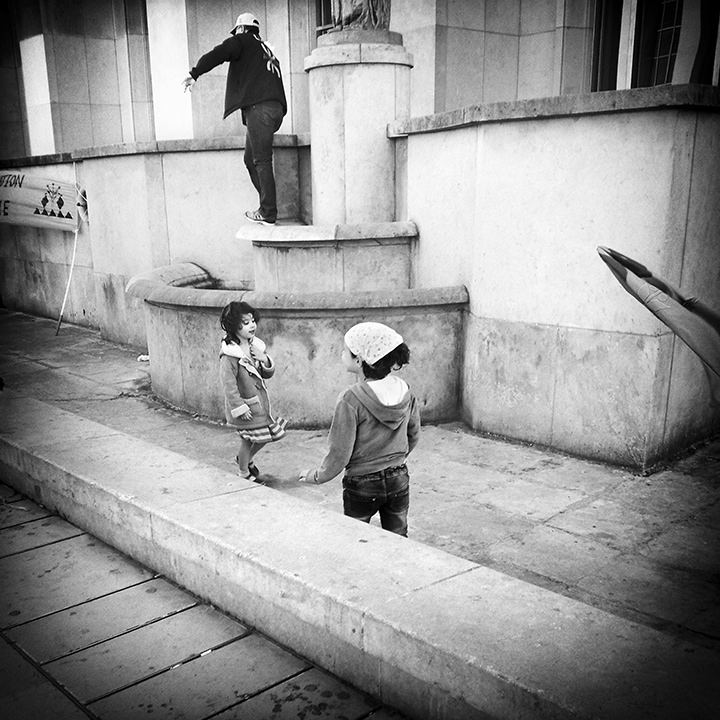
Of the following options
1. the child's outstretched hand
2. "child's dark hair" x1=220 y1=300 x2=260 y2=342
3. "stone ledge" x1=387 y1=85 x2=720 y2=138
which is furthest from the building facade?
"child's dark hair" x1=220 y1=300 x2=260 y2=342

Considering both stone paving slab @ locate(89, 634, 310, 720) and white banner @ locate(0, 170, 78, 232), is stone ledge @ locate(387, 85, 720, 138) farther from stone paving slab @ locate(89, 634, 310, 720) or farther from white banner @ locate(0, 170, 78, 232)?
white banner @ locate(0, 170, 78, 232)

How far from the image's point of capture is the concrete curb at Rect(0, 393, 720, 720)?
93.1 inches

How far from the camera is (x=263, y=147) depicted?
8.95 metres

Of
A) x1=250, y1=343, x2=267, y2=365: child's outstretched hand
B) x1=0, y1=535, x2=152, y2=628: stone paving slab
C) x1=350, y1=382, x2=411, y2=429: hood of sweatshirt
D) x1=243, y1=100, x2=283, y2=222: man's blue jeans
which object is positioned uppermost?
x1=243, y1=100, x2=283, y2=222: man's blue jeans

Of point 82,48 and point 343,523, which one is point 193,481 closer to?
point 343,523

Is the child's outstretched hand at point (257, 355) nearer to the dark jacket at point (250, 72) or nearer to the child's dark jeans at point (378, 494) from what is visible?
the child's dark jeans at point (378, 494)

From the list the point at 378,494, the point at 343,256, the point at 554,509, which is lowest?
the point at 554,509

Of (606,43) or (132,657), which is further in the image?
(606,43)

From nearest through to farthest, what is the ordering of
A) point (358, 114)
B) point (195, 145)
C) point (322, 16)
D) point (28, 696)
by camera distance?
point (28, 696) → point (358, 114) → point (195, 145) → point (322, 16)

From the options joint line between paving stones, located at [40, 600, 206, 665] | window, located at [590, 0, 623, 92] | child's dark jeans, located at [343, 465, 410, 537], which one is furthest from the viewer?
window, located at [590, 0, 623, 92]

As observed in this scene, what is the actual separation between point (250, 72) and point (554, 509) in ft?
19.4

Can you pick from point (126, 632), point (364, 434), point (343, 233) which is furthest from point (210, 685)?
point (343, 233)

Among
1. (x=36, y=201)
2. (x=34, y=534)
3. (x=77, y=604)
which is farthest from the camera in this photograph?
(x=36, y=201)

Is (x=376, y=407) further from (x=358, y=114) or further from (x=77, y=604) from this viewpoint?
(x=358, y=114)
